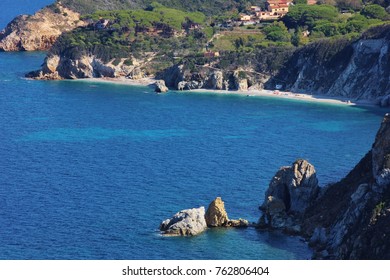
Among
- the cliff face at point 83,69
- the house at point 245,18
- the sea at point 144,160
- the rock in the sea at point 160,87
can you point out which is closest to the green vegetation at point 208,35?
the cliff face at point 83,69

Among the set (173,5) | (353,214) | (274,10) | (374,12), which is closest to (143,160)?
(353,214)

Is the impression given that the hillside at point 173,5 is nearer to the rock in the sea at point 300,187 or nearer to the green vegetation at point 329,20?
the green vegetation at point 329,20

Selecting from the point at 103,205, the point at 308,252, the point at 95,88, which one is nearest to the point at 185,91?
the point at 95,88

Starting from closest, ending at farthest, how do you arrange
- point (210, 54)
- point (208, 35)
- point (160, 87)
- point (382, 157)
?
point (382, 157) → point (160, 87) → point (210, 54) → point (208, 35)

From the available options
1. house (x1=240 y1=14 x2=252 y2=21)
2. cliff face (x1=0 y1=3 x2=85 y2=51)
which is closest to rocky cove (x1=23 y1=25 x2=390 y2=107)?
house (x1=240 y1=14 x2=252 y2=21)

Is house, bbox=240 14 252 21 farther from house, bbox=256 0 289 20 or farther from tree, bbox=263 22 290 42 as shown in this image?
tree, bbox=263 22 290 42

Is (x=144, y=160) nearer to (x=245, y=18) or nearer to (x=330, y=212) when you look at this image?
(x=330, y=212)
